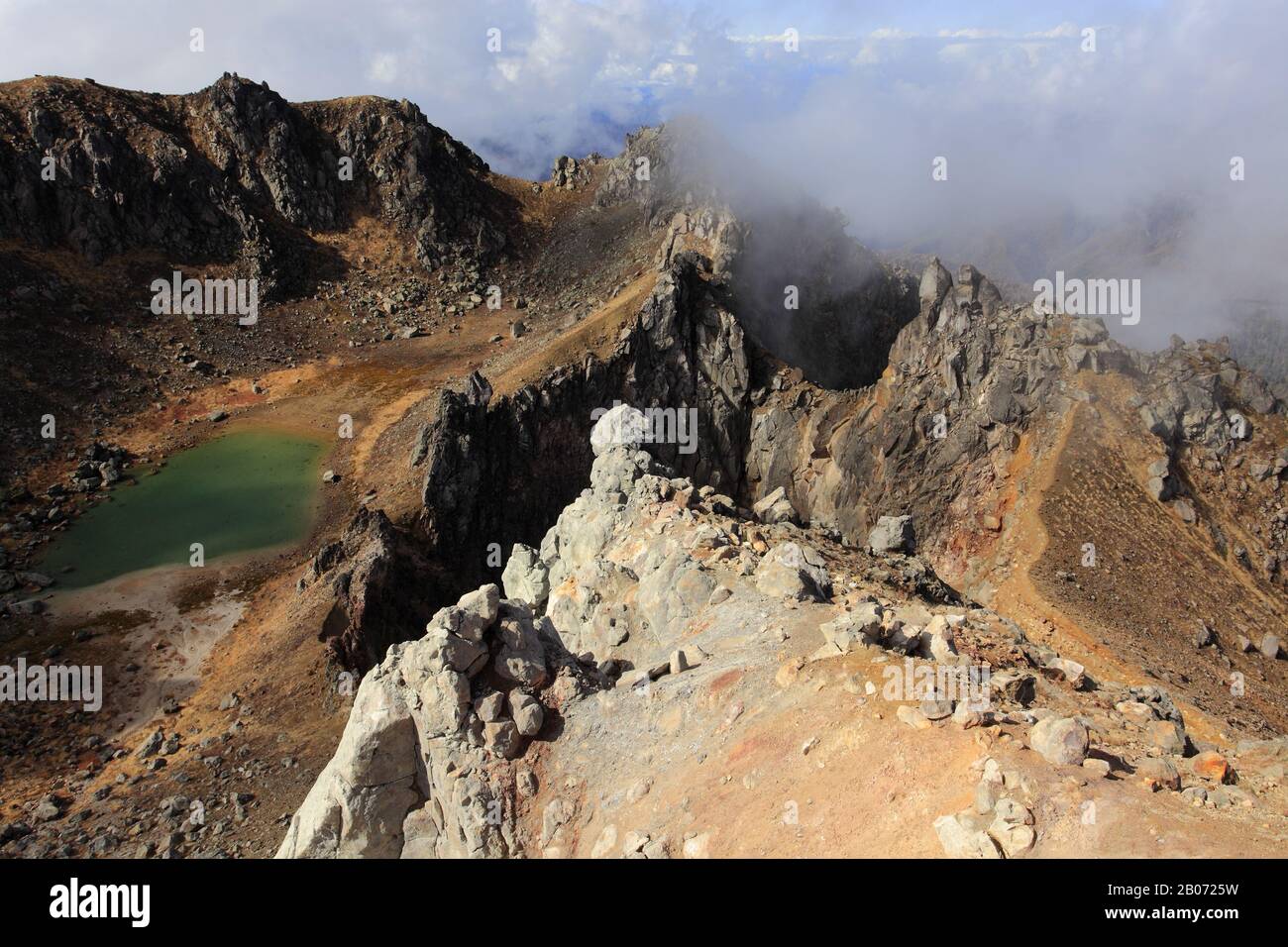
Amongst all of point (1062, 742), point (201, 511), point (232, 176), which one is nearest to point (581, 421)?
point (201, 511)

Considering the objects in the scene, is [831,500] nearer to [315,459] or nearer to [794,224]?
[794,224]
